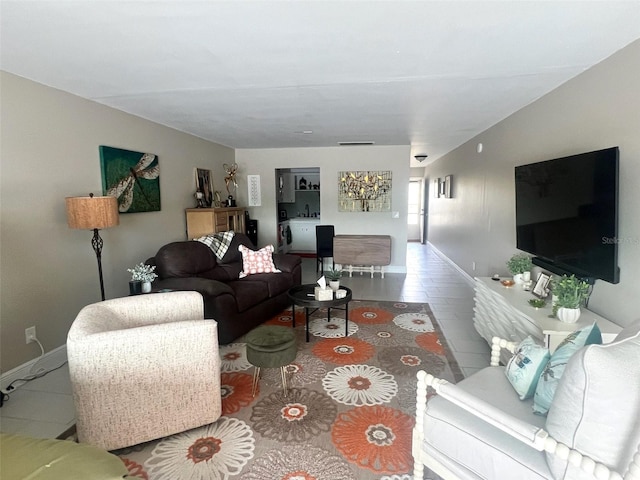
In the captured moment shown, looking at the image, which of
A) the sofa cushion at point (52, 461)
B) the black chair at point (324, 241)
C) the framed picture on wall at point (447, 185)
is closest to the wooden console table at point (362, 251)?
the black chair at point (324, 241)

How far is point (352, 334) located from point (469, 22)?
2742 millimetres

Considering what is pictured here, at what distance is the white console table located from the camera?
208cm

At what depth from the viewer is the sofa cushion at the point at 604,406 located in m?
0.99

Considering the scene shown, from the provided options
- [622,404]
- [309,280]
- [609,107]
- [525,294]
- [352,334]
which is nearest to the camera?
[622,404]

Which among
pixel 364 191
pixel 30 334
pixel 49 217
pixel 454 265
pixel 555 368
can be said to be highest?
pixel 364 191

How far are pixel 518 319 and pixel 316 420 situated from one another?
1.65 m

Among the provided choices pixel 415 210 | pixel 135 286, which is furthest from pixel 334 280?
pixel 415 210

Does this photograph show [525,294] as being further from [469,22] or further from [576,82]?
[469,22]

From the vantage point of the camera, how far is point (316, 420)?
2.10 meters

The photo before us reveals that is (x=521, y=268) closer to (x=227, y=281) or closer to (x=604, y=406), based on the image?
(x=604, y=406)

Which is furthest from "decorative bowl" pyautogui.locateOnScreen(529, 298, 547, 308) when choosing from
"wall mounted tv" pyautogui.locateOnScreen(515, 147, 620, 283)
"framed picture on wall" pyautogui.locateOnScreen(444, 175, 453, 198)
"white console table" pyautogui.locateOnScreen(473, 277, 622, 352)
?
"framed picture on wall" pyautogui.locateOnScreen(444, 175, 453, 198)

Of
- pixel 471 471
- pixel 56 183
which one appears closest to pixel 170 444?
pixel 471 471

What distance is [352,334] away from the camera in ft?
11.2

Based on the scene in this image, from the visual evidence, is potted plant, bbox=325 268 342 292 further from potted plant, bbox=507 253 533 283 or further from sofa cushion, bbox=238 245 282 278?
potted plant, bbox=507 253 533 283
